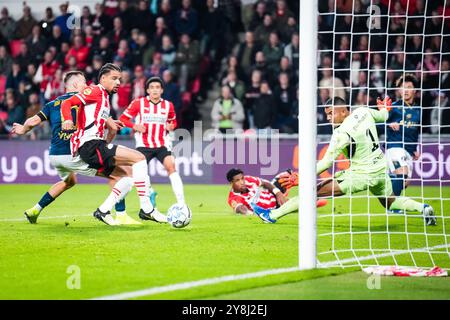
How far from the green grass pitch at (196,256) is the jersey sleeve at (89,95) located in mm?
1515

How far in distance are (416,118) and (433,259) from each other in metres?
4.57

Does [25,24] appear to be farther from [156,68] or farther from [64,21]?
[156,68]

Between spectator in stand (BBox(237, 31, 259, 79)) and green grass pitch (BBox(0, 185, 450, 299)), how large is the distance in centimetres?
670

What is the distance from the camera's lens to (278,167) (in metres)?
18.2

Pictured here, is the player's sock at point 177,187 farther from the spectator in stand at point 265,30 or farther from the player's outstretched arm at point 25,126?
the spectator in stand at point 265,30

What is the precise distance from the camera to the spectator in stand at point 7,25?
21.8 m

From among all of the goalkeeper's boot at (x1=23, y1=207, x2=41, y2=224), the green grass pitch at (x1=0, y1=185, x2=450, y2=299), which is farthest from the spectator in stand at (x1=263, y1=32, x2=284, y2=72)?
the goalkeeper's boot at (x1=23, y1=207, x2=41, y2=224)

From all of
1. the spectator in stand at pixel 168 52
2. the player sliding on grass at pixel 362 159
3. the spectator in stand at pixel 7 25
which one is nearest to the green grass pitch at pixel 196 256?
the player sliding on grass at pixel 362 159

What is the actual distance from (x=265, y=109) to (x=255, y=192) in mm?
6403

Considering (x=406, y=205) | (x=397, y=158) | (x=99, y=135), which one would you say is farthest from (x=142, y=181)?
(x=397, y=158)

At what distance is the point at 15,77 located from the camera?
21016 mm

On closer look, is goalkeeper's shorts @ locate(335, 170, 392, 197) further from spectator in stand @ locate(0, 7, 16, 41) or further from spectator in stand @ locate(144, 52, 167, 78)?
spectator in stand @ locate(0, 7, 16, 41)

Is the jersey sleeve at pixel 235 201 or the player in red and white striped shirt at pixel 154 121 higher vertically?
the player in red and white striped shirt at pixel 154 121

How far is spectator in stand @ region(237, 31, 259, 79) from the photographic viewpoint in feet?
64.1
